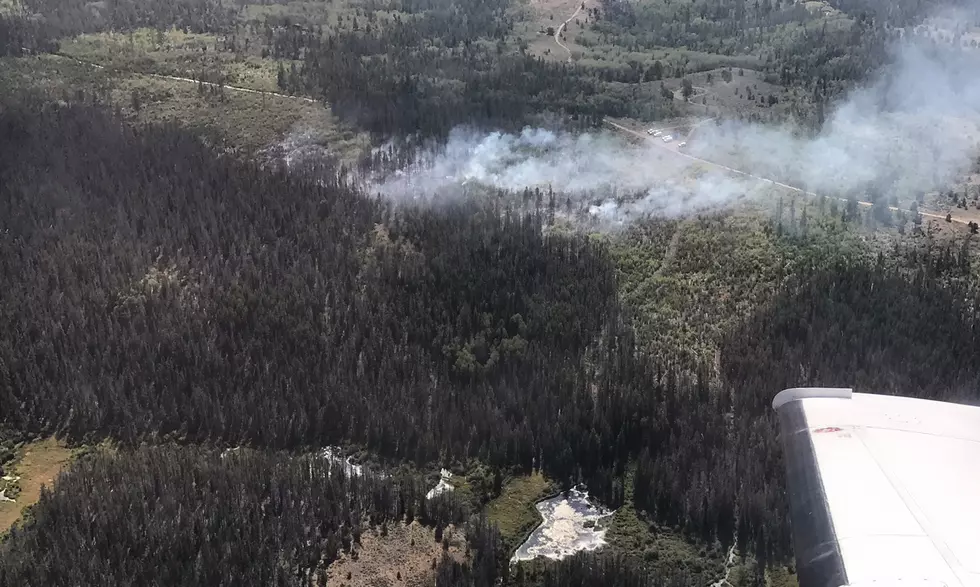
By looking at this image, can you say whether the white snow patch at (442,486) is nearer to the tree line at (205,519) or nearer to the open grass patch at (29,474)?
the tree line at (205,519)

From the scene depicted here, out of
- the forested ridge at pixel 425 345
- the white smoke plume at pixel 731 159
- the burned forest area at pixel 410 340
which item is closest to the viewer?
the burned forest area at pixel 410 340

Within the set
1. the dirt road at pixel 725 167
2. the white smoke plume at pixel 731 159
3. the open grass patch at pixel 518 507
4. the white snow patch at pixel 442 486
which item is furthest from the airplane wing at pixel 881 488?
the white smoke plume at pixel 731 159

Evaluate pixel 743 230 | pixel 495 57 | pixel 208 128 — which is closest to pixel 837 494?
pixel 743 230

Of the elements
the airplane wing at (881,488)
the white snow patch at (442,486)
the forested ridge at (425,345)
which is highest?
the airplane wing at (881,488)

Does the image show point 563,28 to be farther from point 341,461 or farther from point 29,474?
point 29,474

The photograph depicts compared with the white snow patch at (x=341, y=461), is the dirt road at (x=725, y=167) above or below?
above

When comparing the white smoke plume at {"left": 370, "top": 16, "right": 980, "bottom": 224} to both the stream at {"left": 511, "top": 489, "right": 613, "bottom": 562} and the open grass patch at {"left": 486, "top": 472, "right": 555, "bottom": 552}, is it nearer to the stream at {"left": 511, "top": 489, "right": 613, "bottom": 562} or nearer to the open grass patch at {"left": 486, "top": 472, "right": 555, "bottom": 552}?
the open grass patch at {"left": 486, "top": 472, "right": 555, "bottom": 552}

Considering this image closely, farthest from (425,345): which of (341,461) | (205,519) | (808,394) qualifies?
(808,394)
